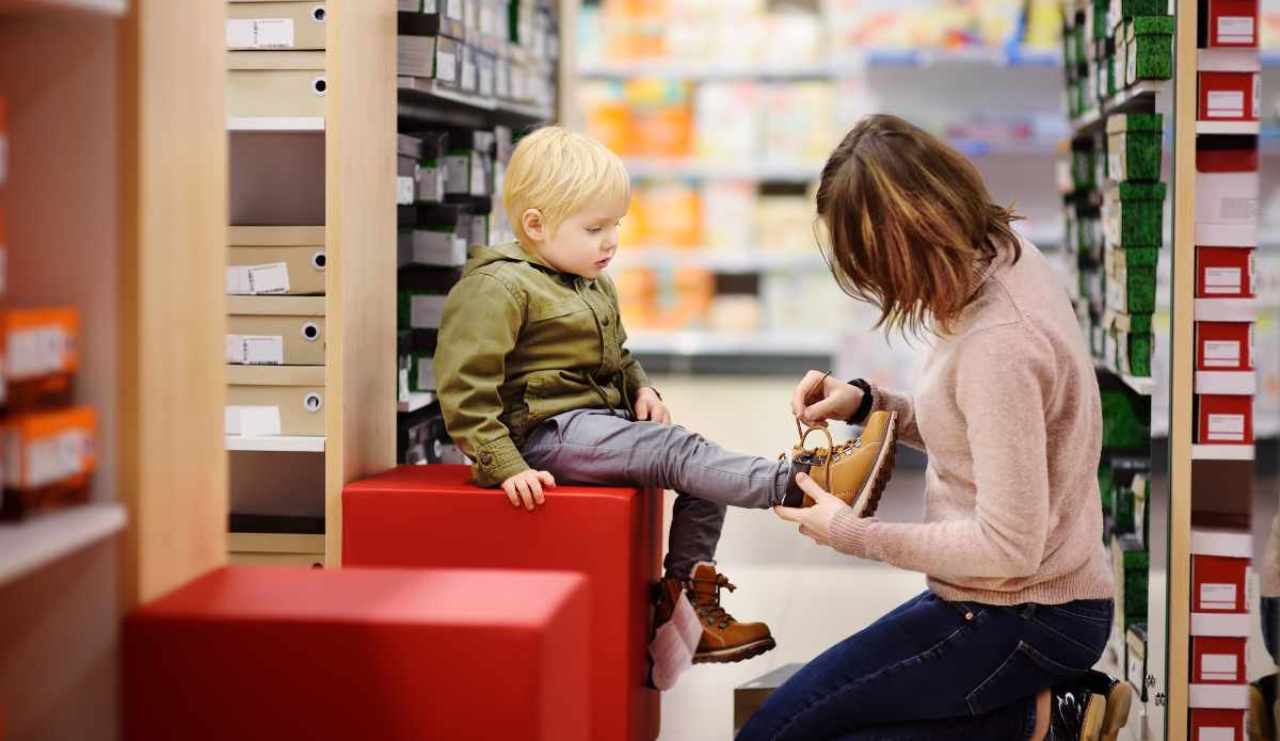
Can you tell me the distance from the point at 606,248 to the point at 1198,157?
1.00 meters

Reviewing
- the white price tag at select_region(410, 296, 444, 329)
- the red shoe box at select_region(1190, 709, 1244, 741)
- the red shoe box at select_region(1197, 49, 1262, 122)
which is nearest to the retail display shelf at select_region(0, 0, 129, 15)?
the white price tag at select_region(410, 296, 444, 329)

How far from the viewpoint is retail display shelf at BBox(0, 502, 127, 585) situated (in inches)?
58.7

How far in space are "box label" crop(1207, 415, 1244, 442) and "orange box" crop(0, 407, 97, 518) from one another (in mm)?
1829

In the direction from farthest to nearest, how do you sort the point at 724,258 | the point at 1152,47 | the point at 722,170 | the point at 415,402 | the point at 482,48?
the point at 724,258, the point at 722,170, the point at 482,48, the point at 415,402, the point at 1152,47

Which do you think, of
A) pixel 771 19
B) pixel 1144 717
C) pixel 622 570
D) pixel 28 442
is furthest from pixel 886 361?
pixel 28 442

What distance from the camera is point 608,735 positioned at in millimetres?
2627

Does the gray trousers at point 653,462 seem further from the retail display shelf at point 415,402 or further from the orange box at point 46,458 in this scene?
the orange box at point 46,458

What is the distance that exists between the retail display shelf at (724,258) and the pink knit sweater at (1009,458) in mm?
6102

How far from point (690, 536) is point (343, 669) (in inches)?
43.0

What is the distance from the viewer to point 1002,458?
7.29 feet

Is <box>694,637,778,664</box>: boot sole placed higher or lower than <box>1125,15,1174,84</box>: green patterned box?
lower

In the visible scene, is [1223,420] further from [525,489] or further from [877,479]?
[525,489]

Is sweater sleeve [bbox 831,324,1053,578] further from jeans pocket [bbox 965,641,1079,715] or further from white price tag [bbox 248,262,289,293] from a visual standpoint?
white price tag [bbox 248,262,289,293]

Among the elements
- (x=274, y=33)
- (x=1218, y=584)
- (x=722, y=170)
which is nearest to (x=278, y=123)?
(x=274, y=33)
